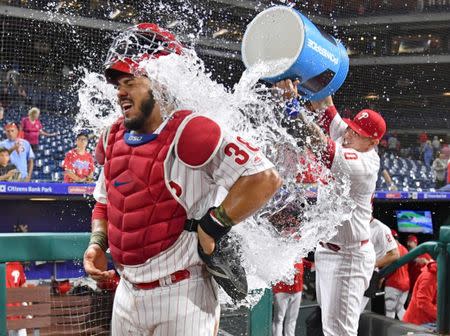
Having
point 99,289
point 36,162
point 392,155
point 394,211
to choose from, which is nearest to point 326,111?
point 99,289

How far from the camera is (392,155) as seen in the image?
11.7 m

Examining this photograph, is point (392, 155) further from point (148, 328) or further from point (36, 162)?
point (148, 328)

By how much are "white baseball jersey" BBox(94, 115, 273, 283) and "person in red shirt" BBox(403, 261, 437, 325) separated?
292cm

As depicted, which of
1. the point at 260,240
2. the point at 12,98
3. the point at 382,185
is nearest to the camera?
the point at 260,240

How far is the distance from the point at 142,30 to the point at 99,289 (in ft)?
3.43

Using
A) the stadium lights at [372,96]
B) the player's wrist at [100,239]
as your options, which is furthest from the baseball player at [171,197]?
the stadium lights at [372,96]

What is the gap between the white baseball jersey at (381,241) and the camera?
4.73m

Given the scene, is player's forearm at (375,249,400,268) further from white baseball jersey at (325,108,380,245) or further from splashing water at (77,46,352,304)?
splashing water at (77,46,352,304)

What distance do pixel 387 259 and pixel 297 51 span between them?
7.82 feet

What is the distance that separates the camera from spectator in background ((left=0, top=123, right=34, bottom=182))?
6820 millimetres

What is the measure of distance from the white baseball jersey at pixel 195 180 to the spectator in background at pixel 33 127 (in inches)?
258

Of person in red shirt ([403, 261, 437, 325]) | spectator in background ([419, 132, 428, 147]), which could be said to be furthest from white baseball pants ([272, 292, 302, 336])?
spectator in background ([419, 132, 428, 147])

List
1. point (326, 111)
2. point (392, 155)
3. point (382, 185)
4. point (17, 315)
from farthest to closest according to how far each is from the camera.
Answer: point (392, 155) < point (382, 185) < point (326, 111) < point (17, 315)

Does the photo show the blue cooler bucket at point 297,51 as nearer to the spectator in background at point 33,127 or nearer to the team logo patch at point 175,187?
the team logo patch at point 175,187
